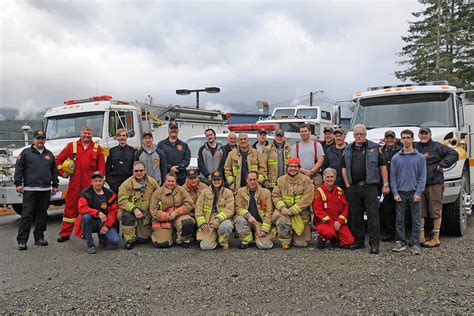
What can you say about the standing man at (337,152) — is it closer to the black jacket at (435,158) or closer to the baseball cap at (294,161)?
the baseball cap at (294,161)

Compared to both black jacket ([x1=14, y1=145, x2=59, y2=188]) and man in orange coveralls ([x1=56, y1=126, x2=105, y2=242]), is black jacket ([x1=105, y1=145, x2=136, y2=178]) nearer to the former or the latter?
man in orange coveralls ([x1=56, y1=126, x2=105, y2=242])

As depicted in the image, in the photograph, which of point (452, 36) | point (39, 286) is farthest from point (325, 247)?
point (452, 36)

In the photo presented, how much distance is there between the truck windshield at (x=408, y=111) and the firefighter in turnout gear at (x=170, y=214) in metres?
3.81

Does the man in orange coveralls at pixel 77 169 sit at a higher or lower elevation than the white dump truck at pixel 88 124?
lower

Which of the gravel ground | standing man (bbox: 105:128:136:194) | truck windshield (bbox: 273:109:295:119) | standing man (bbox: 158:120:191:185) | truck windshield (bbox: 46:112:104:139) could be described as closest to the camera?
the gravel ground

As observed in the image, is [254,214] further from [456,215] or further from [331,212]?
[456,215]

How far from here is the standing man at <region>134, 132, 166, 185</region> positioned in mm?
7172

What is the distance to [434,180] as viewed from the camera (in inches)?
250

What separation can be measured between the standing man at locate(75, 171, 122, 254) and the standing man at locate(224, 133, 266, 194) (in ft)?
6.39

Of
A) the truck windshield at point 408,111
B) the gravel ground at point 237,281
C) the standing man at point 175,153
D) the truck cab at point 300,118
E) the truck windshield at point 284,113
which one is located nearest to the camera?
the gravel ground at point 237,281

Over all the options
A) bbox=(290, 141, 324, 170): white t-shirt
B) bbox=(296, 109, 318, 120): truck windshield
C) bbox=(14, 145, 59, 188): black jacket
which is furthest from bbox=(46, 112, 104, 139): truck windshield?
bbox=(296, 109, 318, 120): truck windshield

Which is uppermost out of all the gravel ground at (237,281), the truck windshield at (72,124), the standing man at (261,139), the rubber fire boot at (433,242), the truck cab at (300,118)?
the truck cab at (300,118)

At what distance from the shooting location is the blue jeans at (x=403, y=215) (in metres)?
6.06

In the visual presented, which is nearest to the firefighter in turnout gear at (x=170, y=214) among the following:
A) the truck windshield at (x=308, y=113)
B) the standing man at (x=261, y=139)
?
the standing man at (x=261, y=139)
